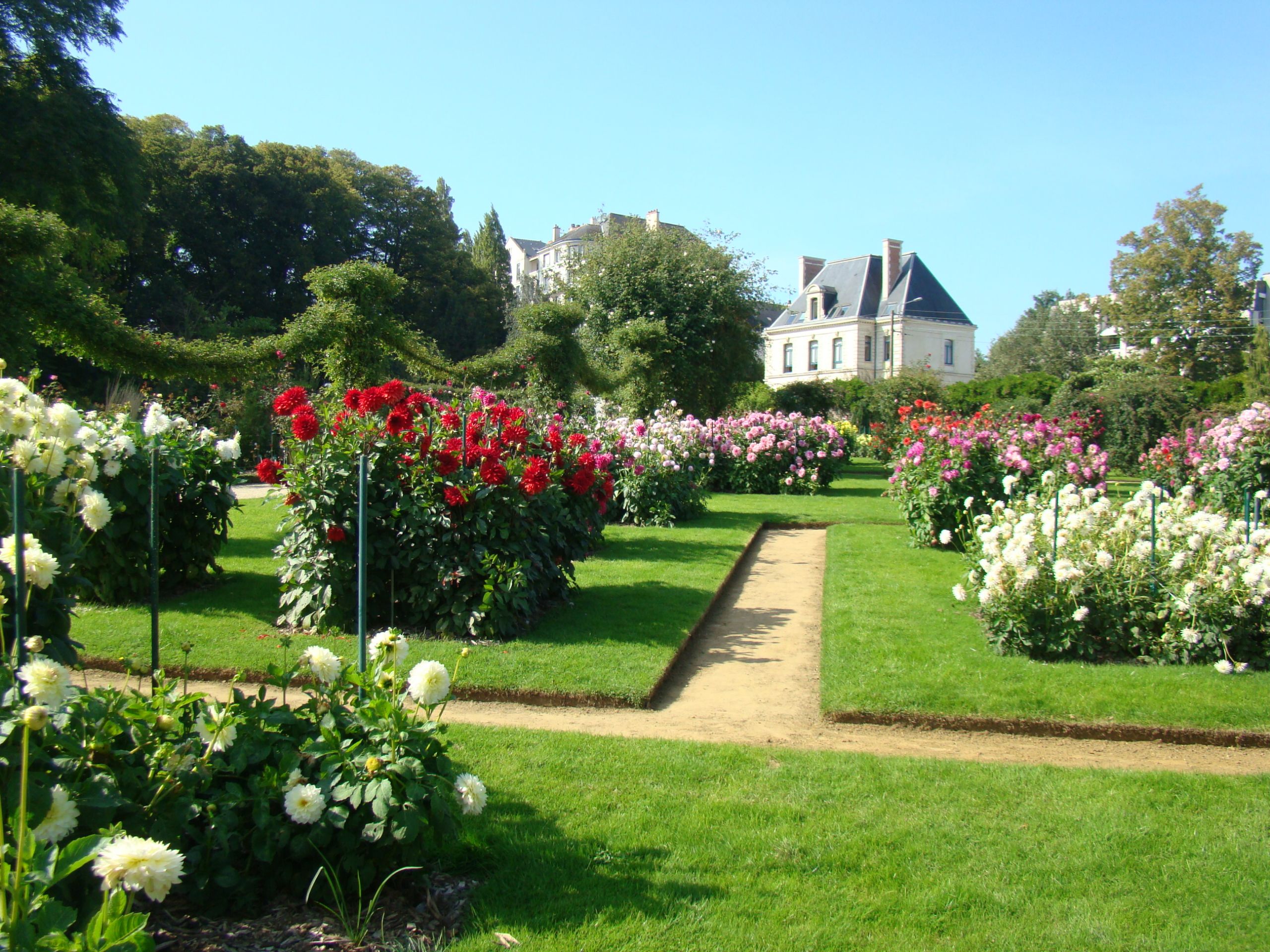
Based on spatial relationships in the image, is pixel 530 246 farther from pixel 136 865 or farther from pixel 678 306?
pixel 136 865

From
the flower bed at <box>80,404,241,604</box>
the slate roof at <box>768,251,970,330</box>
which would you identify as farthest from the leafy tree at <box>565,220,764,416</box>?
the slate roof at <box>768,251,970,330</box>

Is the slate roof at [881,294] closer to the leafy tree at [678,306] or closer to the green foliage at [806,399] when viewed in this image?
the green foliage at [806,399]

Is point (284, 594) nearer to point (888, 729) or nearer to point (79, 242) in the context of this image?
point (888, 729)

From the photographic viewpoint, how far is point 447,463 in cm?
575

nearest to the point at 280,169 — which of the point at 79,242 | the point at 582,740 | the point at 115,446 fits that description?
the point at 79,242

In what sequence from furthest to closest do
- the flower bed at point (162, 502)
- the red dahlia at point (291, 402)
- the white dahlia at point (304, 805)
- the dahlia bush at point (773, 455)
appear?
the dahlia bush at point (773, 455)
the flower bed at point (162, 502)
the red dahlia at point (291, 402)
the white dahlia at point (304, 805)

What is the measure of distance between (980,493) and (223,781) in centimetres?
919

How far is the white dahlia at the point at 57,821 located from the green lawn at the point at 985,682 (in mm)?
3845

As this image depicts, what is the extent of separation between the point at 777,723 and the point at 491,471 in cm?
247

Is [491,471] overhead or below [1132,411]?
below

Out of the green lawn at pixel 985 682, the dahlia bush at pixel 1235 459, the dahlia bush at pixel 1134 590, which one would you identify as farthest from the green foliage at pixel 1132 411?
the green lawn at pixel 985 682

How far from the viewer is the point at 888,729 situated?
4.78 meters

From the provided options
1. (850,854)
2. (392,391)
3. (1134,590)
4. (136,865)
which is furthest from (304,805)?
(1134,590)

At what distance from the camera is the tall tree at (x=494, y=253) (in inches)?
1925
